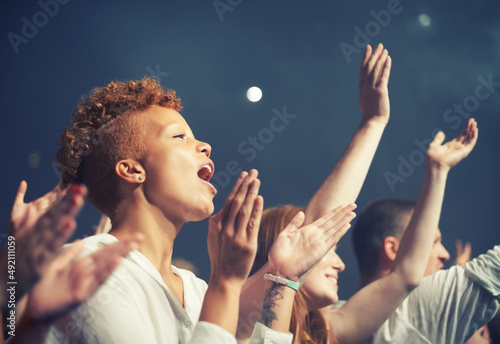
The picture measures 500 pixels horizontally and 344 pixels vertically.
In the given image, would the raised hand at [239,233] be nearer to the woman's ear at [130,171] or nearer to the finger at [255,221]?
the finger at [255,221]

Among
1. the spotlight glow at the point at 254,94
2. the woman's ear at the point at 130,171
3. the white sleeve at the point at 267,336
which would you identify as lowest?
the white sleeve at the point at 267,336

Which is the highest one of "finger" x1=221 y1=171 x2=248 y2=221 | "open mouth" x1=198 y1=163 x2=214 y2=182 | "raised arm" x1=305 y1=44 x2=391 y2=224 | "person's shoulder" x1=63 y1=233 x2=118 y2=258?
"raised arm" x1=305 y1=44 x2=391 y2=224

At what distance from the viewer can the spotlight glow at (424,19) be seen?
3.81 m

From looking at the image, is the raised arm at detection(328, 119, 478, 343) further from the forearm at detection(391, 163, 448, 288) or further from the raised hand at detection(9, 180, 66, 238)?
the raised hand at detection(9, 180, 66, 238)

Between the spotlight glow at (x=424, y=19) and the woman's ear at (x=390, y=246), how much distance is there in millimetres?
2416

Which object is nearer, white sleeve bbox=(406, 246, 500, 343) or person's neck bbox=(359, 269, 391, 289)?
white sleeve bbox=(406, 246, 500, 343)

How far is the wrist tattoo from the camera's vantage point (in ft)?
3.68

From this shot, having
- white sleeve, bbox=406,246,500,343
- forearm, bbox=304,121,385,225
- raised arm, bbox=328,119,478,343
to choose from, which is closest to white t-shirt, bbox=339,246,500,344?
white sleeve, bbox=406,246,500,343

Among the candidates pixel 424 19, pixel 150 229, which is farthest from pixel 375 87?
pixel 424 19

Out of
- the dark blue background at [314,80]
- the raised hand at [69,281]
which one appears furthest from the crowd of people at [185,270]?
the dark blue background at [314,80]

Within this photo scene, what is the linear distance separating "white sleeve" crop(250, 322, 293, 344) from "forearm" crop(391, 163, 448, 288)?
70 cm

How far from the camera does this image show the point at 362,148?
5.54 feet

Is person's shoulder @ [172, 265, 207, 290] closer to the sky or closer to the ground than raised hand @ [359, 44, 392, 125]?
closer to the ground

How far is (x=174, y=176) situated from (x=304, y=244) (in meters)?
0.38
